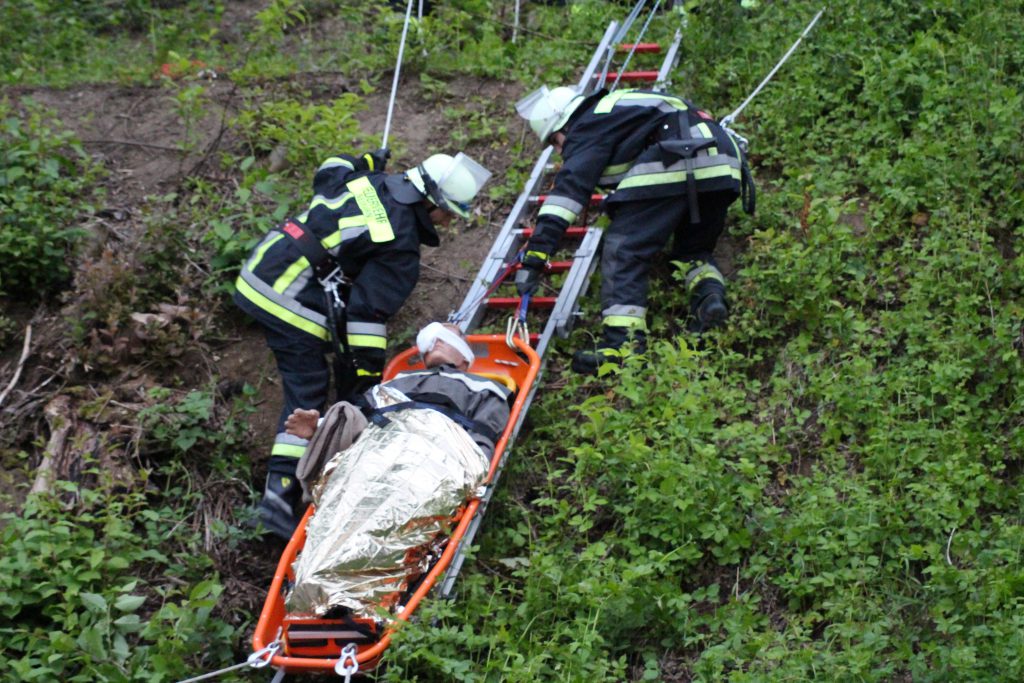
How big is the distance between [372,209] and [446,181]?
48 centimetres

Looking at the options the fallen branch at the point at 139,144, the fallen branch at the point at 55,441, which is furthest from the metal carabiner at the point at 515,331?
the fallen branch at the point at 139,144

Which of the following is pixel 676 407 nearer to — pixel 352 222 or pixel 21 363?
pixel 352 222

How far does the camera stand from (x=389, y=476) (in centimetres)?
510

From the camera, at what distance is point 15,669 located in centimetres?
471

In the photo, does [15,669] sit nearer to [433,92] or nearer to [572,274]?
[572,274]

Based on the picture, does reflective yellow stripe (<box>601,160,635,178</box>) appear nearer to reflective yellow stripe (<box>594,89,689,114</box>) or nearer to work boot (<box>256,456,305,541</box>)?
reflective yellow stripe (<box>594,89,689,114</box>)

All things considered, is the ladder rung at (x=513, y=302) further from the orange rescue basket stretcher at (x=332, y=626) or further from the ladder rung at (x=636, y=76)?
the ladder rung at (x=636, y=76)

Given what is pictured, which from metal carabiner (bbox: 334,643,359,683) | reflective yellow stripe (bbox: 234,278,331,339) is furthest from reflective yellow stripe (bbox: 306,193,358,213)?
metal carabiner (bbox: 334,643,359,683)

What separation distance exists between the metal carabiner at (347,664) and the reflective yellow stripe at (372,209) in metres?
2.60

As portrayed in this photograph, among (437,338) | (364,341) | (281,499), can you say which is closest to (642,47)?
(437,338)

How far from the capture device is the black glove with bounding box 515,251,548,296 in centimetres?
668

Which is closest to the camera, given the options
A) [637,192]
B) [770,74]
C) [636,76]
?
[637,192]

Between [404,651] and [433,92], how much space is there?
19.6 ft

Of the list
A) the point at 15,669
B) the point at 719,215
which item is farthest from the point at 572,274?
the point at 15,669
